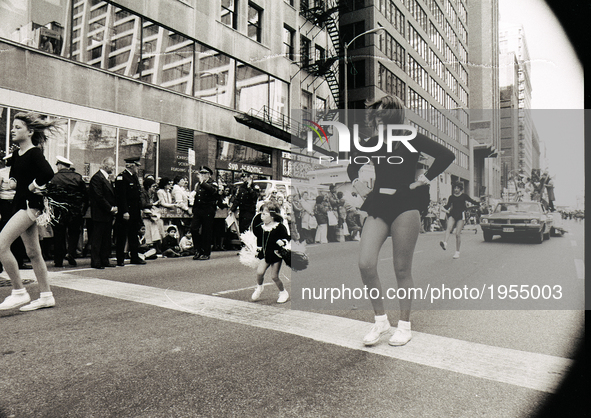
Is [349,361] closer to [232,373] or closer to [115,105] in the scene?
[232,373]

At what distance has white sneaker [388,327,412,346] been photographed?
3.52 m

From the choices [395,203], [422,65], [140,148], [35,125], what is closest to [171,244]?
[35,125]

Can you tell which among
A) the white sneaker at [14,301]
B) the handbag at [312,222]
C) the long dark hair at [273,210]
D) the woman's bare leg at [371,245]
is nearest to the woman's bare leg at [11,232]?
the white sneaker at [14,301]

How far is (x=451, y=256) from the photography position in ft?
9.95

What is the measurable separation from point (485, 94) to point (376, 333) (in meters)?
1.82

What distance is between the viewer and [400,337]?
11.6 feet

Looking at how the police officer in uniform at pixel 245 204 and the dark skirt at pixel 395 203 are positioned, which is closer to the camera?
the dark skirt at pixel 395 203

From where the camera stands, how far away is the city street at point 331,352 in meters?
2.57

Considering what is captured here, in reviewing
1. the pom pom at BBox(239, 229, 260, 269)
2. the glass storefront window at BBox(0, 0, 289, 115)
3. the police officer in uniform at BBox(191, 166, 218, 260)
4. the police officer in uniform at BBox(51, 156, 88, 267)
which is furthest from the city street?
the glass storefront window at BBox(0, 0, 289, 115)

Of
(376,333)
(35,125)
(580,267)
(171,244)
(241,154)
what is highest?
(241,154)

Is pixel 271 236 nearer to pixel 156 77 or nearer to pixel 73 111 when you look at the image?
pixel 73 111

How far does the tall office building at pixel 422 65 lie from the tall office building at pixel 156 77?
6830 mm

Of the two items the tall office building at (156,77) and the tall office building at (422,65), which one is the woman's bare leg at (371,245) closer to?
the tall office building at (422,65)

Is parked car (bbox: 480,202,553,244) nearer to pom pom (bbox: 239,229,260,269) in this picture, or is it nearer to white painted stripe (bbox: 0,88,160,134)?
pom pom (bbox: 239,229,260,269)
